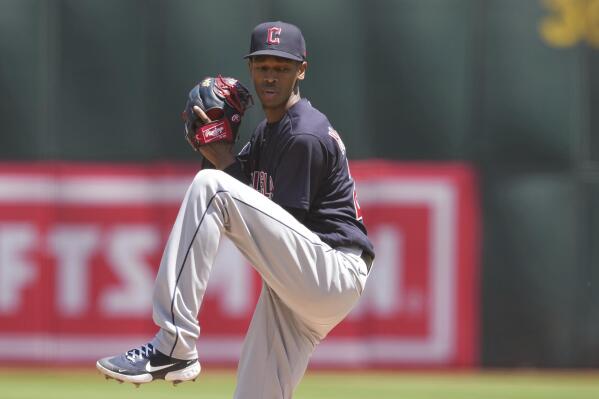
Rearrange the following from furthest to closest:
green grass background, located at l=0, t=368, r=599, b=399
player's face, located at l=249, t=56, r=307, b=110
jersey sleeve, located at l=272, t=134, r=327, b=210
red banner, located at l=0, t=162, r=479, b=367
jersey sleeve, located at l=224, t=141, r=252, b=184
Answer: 1. red banner, located at l=0, t=162, r=479, b=367
2. green grass background, located at l=0, t=368, r=599, b=399
3. jersey sleeve, located at l=224, t=141, r=252, b=184
4. player's face, located at l=249, t=56, r=307, b=110
5. jersey sleeve, located at l=272, t=134, r=327, b=210

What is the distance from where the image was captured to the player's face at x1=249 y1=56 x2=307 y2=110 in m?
4.71

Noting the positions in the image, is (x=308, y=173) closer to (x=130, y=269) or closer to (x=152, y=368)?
(x=152, y=368)

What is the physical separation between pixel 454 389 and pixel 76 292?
2951mm

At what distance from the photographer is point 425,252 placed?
8773 mm

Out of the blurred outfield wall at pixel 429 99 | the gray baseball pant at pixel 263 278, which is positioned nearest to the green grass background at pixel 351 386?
the blurred outfield wall at pixel 429 99

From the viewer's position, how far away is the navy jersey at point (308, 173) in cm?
461

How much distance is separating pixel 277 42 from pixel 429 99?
170 inches

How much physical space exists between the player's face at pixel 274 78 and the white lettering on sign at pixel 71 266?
436 centimetres

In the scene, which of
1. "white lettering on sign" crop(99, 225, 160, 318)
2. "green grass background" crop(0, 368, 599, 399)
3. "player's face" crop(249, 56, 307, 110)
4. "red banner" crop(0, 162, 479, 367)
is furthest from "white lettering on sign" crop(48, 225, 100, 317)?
"player's face" crop(249, 56, 307, 110)

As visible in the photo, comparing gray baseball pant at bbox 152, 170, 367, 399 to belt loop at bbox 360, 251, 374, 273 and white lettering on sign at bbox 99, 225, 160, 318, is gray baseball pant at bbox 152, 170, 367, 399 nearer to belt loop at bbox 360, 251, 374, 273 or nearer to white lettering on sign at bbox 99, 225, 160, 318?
belt loop at bbox 360, 251, 374, 273

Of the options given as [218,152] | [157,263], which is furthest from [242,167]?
[157,263]

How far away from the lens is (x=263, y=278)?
4613 mm

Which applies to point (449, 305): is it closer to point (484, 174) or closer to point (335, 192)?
point (484, 174)

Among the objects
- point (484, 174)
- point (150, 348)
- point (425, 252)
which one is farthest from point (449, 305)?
point (150, 348)
